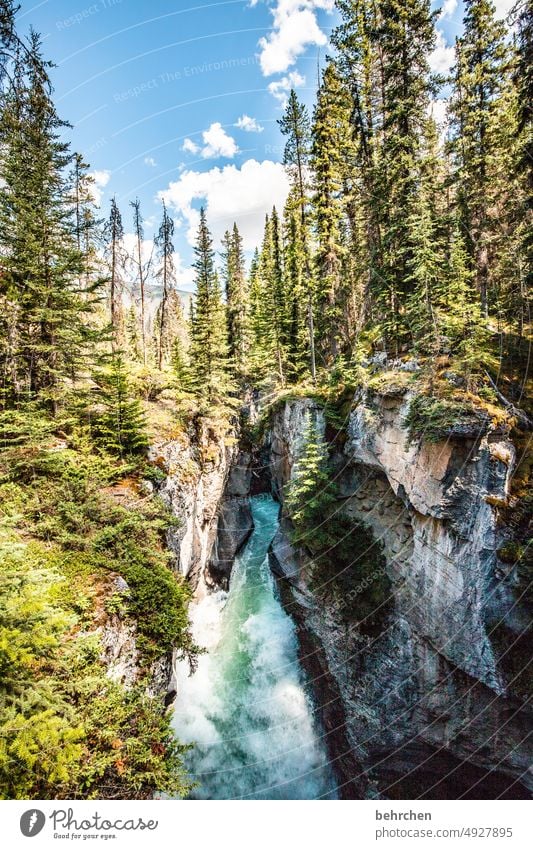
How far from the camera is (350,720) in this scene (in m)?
13.4

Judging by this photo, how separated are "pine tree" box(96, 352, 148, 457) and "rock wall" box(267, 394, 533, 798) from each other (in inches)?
349

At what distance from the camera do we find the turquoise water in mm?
12914

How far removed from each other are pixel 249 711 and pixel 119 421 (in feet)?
40.6

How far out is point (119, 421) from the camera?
38.9 ft

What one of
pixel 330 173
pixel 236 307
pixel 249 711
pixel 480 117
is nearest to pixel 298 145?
pixel 330 173

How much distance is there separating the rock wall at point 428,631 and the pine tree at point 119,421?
8869mm

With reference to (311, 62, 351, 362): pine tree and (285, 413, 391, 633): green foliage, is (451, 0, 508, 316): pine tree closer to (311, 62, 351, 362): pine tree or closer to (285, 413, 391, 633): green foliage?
(311, 62, 351, 362): pine tree

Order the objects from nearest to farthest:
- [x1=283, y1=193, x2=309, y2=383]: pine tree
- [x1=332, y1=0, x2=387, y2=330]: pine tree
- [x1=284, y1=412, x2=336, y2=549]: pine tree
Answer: [x1=284, y1=412, x2=336, y2=549]: pine tree < [x1=332, y1=0, x2=387, y2=330]: pine tree < [x1=283, y1=193, x2=309, y2=383]: pine tree

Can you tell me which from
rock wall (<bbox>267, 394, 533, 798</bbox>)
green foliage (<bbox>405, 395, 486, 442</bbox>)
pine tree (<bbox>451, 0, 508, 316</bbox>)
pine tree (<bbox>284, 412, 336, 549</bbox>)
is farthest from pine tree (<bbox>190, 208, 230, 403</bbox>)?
pine tree (<bbox>451, 0, 508, 316</bbox>)

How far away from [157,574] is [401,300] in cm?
1399

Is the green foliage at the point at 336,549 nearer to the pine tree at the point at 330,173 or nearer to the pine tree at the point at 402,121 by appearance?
the pine tree at the point at 402,121

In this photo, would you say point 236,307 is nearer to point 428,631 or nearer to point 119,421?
point 119,421

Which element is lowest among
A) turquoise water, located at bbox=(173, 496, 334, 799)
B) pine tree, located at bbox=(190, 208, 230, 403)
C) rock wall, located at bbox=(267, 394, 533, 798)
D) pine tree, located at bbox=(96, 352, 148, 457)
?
turquoise water, located at bbox=(173, 496, 334, 799)
